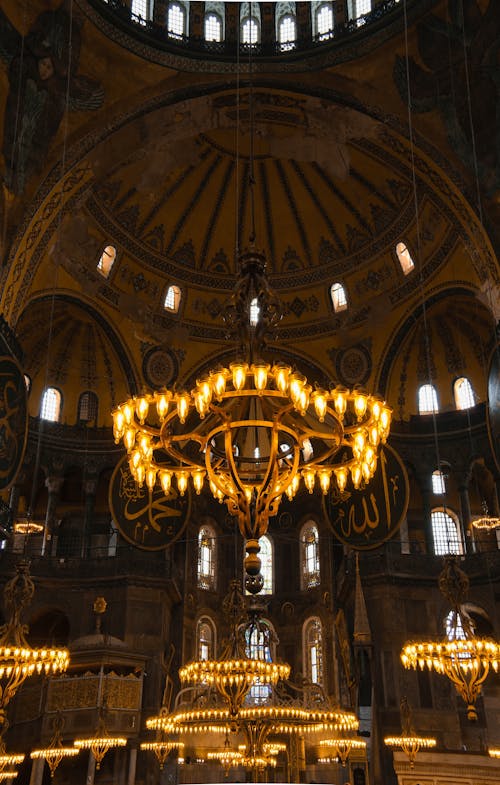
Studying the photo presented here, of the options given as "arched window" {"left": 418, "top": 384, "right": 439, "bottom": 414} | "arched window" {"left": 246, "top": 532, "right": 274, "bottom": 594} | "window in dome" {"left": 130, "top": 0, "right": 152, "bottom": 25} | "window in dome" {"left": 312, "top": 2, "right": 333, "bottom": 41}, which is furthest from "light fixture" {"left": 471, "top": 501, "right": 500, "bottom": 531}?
"window in dome" {"left": 130, "top": 0, "right": 152, "bottom": 25}

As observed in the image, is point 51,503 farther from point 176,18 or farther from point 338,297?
point 176,18

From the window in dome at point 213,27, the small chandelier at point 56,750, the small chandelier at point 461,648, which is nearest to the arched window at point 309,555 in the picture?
the small chandelier at point 56,750

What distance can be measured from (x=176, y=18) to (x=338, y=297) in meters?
7.76

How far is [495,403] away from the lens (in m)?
13.0

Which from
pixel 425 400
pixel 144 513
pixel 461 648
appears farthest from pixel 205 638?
pixel 461 648

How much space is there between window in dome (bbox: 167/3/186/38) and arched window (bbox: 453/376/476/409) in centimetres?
1051

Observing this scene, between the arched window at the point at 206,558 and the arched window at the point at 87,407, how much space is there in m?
4.26

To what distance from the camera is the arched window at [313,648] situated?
18.5 meters

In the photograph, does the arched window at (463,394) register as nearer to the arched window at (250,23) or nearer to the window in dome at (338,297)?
the window in dome at (338,297)

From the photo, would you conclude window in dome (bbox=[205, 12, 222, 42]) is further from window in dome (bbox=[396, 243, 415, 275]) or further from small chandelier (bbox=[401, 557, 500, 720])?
small chandelier (bbox=[401, 557, 500, 720])

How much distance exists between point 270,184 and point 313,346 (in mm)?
4339

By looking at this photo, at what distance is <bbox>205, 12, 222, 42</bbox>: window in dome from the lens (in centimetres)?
1677

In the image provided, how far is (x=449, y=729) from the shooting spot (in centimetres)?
1522

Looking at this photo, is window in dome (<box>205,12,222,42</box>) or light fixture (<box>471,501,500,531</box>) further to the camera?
window in dome (<box>205,12,222,42</box>)
